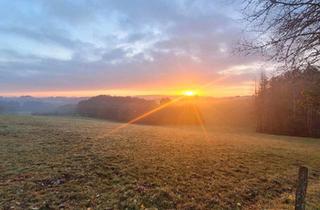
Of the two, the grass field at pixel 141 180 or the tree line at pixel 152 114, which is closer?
the grass field at pixel 141 180

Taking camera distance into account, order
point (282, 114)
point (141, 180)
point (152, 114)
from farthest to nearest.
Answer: point (152, 114) < point (282, 114) < point (141, 180)

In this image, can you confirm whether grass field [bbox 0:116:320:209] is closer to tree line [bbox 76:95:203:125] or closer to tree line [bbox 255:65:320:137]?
tree line [bbox 255:65:320:137]

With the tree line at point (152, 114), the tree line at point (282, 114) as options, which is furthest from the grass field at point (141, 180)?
the tree line at point (152, 114)

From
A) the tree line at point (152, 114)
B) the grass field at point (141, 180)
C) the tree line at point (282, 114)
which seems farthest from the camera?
the tree line at point (152, 114)

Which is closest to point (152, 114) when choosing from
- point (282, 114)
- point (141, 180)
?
point (282, 114)

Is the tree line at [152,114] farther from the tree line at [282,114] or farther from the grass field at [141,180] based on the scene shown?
the grass field at [141,180]

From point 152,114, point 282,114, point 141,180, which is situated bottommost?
point 152,114

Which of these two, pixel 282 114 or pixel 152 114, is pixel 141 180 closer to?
pixel 282 114

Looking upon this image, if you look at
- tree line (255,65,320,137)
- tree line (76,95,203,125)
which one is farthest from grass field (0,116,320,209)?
tree line (76,95,203,125)

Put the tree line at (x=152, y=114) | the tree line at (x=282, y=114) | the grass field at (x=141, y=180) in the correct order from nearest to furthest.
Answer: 1. the grass field at (x=141, y=180)
2. the tree line at (x=282, y=114)
3. the tree line at (x=152, y=114)

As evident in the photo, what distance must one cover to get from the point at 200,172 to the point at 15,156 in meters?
8.39

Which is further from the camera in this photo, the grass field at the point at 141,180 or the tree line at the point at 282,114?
the tree line at the point at 282,114

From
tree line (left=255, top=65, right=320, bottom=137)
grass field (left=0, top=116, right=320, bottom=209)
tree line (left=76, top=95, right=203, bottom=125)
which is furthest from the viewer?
tree line (left=76, top=95, right=203, bottom=125)

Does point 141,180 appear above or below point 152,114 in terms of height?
above
